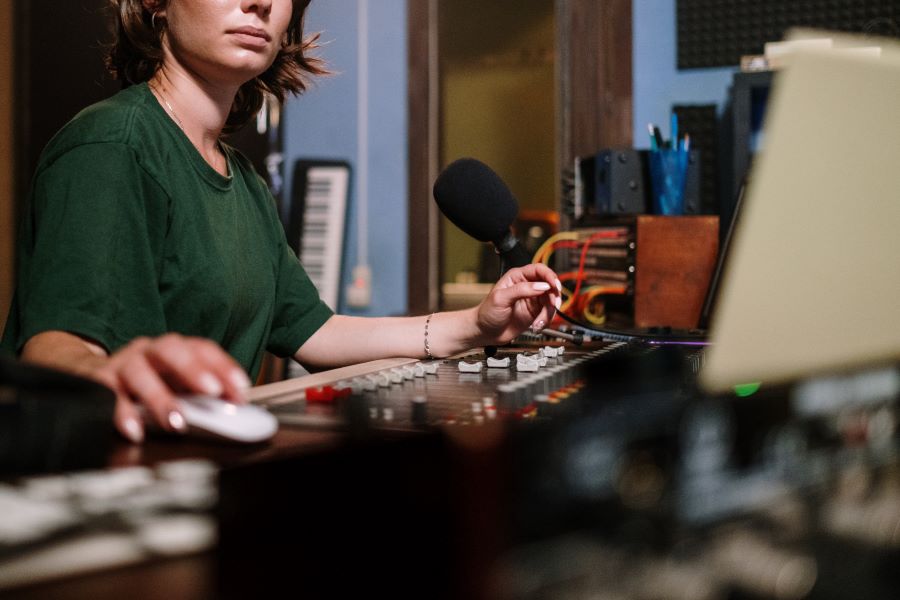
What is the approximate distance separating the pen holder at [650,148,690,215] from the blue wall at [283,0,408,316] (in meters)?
1.48

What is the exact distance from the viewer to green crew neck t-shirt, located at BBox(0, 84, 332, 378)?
0.77 meters

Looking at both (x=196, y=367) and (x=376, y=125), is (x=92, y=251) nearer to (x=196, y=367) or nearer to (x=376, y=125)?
(x=196, y=367)

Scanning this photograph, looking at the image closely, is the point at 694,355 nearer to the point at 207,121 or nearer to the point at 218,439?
the point at 218,439

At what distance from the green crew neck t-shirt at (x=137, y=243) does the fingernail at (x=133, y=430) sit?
0.30 metres

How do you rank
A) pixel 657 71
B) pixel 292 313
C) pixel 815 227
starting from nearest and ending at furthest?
pixel 815 227, pixel 292 313, pixel 657 71

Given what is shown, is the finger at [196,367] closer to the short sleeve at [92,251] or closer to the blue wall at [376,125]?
the short sleeve at [92,251]

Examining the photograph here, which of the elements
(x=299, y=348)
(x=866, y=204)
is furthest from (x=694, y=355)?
(x=299, y=348)

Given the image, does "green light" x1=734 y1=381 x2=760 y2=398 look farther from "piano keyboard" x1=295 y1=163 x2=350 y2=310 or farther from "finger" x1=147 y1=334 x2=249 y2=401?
"piano keyboard" x1=295 y1=163 x2=350 y2=310

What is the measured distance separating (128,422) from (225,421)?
0.22 ft

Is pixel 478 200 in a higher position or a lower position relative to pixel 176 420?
higher

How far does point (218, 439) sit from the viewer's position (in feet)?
1.55

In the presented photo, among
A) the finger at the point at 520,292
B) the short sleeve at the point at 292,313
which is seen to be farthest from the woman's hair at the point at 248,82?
the finger at the point at 520,292

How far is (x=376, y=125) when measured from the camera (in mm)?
Answer: 3256

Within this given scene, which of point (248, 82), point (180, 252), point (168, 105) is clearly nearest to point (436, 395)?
point (180, 252)
